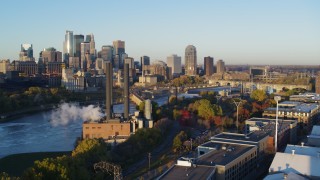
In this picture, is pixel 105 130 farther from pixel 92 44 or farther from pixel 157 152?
pixel 92 44

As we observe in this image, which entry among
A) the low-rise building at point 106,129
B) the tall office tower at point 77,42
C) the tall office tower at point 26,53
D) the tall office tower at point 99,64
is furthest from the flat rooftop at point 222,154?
the tall office tower at point 77,42

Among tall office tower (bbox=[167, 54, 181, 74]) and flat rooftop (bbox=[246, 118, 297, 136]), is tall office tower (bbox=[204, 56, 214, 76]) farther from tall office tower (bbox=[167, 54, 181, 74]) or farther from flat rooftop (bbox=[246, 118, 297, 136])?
flat rooftop (bbox=[246, 118, 297, 136])

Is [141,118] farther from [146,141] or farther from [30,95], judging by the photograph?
[30,95]

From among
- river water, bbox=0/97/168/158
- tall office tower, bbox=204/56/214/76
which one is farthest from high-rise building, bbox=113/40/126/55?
river water, bbox=0/97/168/158

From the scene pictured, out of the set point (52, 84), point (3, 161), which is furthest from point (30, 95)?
point (3, 161)

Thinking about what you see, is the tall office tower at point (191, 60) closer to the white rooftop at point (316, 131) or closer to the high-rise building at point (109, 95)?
the high-rise building at point (109, 95)

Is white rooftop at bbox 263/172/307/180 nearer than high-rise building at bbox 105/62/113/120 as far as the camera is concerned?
Yes

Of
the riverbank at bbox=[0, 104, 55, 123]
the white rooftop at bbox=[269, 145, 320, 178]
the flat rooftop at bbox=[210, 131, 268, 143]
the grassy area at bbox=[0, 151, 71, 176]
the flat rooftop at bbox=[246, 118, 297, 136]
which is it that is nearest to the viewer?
the white rooftop at bbox=[269, 145, 320, 178]
